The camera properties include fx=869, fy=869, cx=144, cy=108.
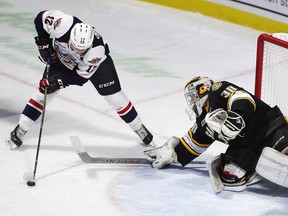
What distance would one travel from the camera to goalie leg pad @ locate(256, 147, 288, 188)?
420 cm

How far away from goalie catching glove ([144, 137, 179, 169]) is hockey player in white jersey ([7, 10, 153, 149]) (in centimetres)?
28

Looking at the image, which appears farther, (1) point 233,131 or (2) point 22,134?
(2) point 22,134

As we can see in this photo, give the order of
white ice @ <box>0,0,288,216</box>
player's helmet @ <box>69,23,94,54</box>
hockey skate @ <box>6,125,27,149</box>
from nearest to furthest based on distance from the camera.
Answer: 1. white ice @ <box>0,0,288,216</box>
2. player's helmet @ <box>69,23,94,54</box>
3. hockey skate @ <box>6,125,27,149</box>

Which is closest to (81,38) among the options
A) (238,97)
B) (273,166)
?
(238,97)

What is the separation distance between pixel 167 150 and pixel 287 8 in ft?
7.35

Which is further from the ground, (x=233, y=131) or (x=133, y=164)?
(x=233, y=131)

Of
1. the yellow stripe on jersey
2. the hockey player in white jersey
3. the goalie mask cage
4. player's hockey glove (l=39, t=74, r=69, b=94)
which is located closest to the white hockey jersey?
the hockey player in white jersey

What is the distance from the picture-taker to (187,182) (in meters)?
4.49

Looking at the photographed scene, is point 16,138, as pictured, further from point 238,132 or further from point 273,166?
point 273,166

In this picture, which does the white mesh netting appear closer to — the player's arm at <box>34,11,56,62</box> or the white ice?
the white ice

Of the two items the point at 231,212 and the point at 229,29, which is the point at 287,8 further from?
the point at 231,212

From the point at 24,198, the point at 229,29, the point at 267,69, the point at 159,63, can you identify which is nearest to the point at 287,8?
the point at 229,29

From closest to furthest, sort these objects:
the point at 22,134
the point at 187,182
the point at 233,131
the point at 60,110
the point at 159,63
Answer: the point at 233,131 → the point at 187,182 → the point at 22,134 → the point at 60,110 → the point at 159,63

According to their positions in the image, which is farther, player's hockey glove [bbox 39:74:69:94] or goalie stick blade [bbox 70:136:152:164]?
goalie stick blade [bbox 70:136:152:164]
